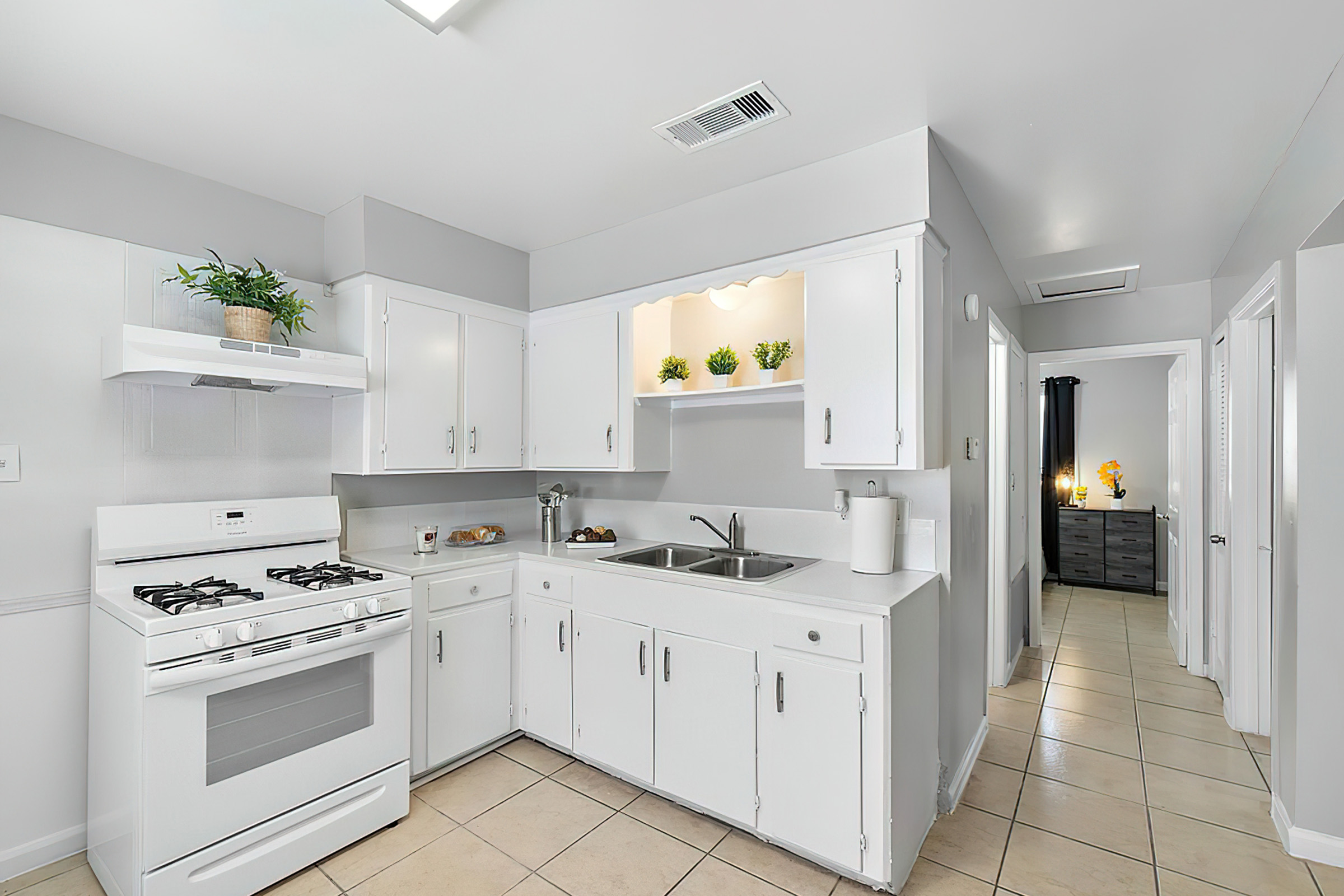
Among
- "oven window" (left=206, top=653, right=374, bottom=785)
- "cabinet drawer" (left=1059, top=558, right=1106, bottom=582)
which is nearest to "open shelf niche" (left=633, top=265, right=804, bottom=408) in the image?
"oven window" (left=206, top=653, right=374, bottom=785)

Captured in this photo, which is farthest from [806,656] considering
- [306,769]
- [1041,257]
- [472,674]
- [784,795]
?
[1041,257]

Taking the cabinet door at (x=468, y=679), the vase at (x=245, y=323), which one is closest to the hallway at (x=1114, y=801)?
the cabinet door at (x=468, y=679)

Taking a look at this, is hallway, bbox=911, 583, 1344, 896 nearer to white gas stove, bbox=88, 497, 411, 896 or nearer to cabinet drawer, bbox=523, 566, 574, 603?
cabinet drawer, bbox=523, 566, 574, 603

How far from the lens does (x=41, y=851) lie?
2264mm

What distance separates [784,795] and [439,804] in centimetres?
140

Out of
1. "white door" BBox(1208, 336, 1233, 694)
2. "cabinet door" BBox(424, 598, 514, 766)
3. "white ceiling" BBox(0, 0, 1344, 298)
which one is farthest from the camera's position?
"white door" BBox(1208, 336, 1233, 694)

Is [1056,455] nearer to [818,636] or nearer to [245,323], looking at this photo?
[818,636]

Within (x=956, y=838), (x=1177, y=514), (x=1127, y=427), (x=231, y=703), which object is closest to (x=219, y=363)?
(x=231, y=703)

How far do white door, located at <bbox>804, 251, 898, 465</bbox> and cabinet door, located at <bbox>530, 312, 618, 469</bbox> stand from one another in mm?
1113

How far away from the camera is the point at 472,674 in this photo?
9.64 ft

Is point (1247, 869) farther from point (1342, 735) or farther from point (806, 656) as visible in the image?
point (806, 656)

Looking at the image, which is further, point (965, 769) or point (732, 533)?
point (732, 533)

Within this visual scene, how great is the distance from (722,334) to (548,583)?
4.89ft

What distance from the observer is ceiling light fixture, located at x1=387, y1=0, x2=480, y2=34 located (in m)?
1.59
